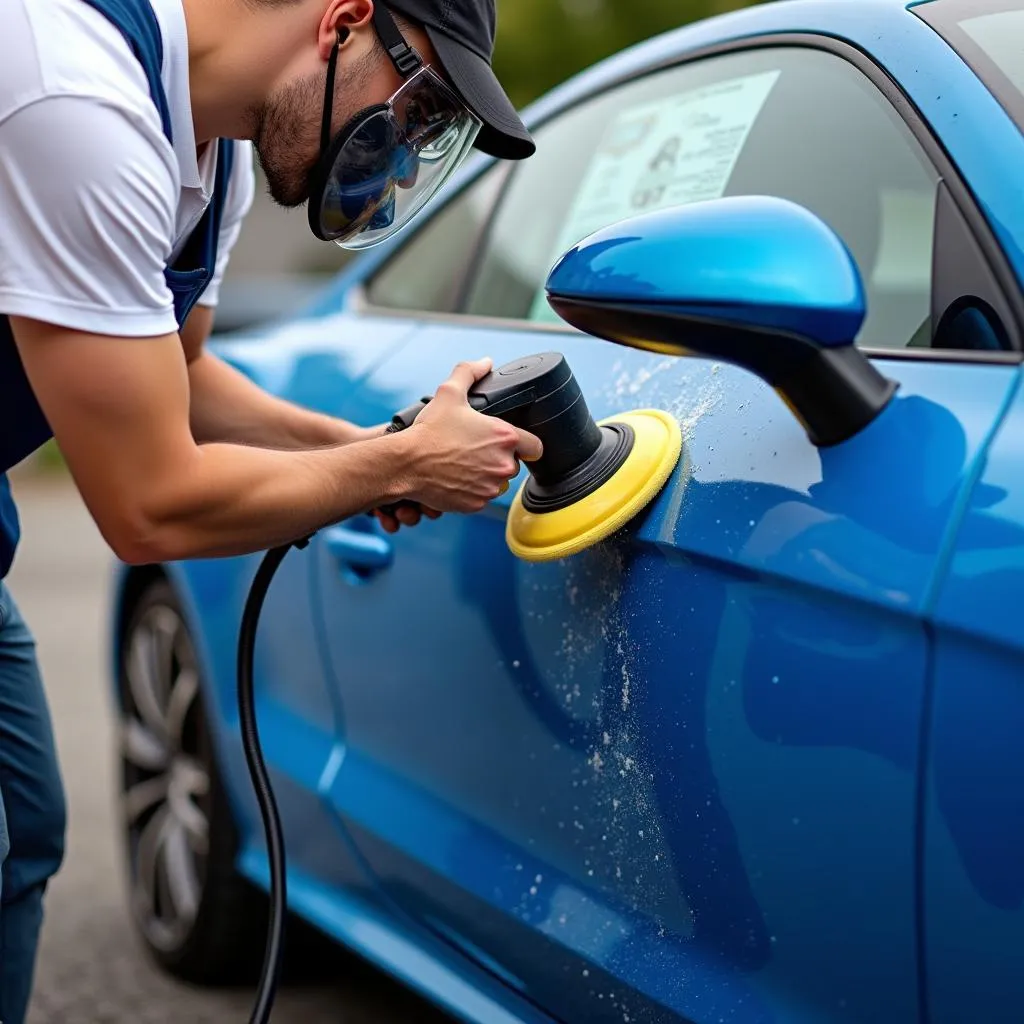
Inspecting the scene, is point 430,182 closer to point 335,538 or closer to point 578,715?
point 335,538

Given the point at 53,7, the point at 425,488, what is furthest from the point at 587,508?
the point at 53,7

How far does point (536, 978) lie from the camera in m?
1.83

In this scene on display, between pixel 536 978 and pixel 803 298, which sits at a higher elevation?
pixel 803 298

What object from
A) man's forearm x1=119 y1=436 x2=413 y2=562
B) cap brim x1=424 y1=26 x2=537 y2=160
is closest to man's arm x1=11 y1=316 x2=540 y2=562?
man's forearm x1=119 y1=436 x2=413 y2=562

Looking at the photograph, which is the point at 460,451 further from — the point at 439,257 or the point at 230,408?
the point at 439,257

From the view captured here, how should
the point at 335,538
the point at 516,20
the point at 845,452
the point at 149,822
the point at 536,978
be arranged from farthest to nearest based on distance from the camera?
the point at 516,20, the point at 149,822, the point at 335,538, the point at 536,978, the point at 845,452

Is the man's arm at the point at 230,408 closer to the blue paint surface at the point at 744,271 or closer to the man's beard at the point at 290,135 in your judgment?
the man's beard at the point at 290,135

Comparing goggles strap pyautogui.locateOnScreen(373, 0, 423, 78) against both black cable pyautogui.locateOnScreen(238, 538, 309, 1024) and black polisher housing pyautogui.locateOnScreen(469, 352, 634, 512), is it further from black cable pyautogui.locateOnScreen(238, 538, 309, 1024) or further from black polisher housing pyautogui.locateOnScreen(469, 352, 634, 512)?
black cable pyautogui.locateOnScreen(238, 538, 309, 1024)

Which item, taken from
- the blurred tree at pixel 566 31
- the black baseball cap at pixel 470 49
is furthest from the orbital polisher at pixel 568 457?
the blurred tree at pixel 566 31

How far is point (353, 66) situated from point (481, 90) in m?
0.15

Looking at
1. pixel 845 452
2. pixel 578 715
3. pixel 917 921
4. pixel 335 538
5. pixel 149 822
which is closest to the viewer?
pixel 917 921

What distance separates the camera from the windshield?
1.56m

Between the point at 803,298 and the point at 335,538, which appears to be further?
the point at 335,538

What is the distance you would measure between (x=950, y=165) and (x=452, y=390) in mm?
607
